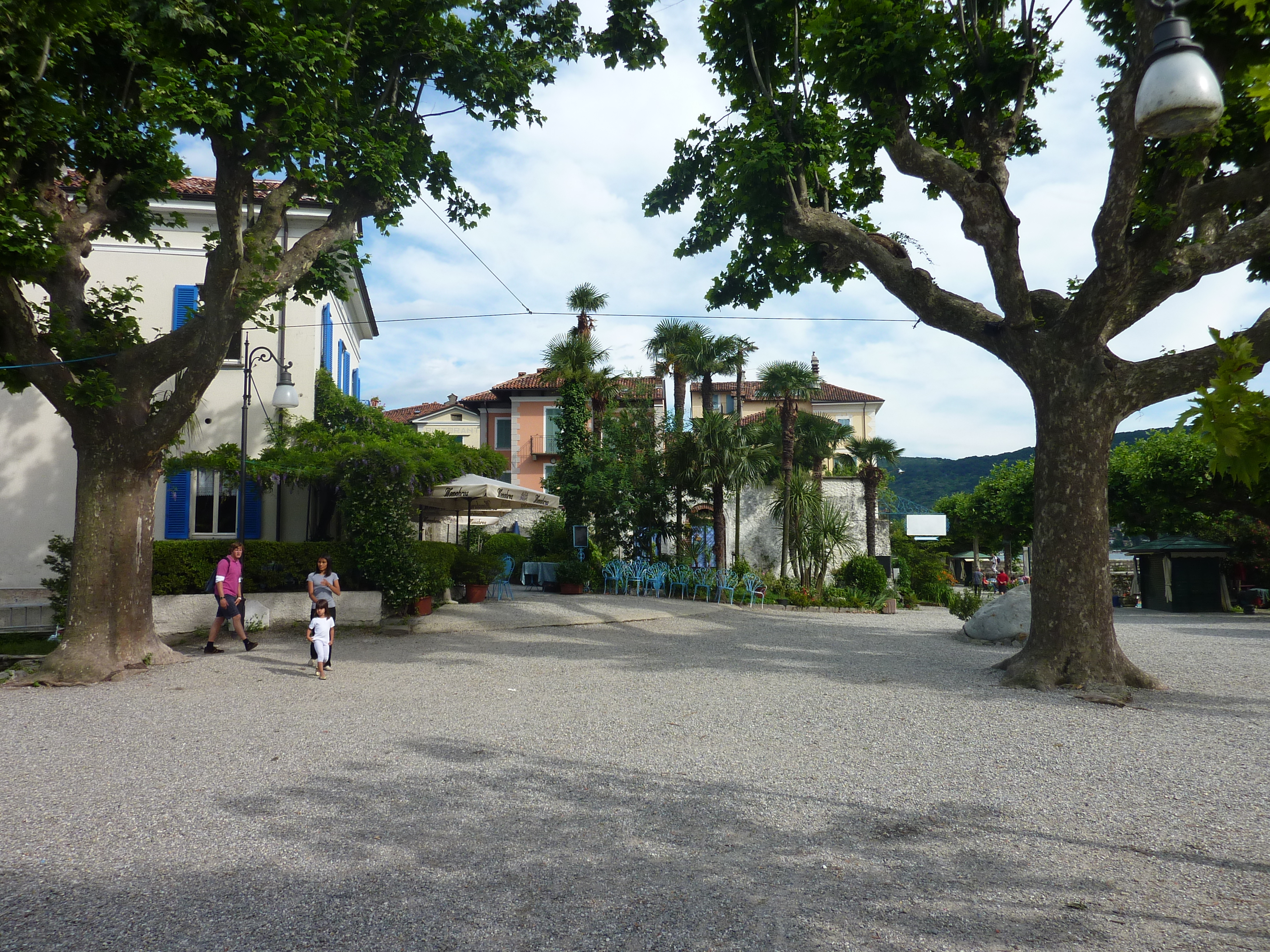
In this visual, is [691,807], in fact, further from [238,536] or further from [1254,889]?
[238,536]

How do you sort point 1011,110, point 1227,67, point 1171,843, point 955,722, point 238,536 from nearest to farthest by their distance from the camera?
point 1171,843, point 955,722, point 1227,67, point 1011,110, point 238,536

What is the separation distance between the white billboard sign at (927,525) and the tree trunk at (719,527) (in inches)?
1059

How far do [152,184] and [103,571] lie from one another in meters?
4.62

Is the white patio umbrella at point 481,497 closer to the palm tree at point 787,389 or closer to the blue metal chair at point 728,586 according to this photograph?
the blue metal chair at point 728,586

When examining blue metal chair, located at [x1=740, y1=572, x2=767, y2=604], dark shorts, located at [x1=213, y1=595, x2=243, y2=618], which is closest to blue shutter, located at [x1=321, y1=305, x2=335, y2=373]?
dark shorts, located at [x1=213, y1=595, x2=243, y2=618]

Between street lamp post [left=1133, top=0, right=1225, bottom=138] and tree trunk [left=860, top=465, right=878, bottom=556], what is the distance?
2613 centimetres

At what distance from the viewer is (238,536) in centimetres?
1339

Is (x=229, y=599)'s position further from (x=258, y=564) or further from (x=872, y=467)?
(x=872, y=467)

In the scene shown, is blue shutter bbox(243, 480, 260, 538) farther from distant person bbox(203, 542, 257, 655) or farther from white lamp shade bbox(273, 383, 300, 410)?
distant person bbox(203, 542, 257, 655)

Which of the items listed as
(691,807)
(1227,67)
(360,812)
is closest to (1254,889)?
(691,807)

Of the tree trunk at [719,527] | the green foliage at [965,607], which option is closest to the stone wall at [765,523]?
the tree trunk at [719,527]

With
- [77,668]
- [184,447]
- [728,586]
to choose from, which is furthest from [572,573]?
[77,668]

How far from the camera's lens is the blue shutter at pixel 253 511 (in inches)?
612

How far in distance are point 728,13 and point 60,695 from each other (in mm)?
10852
